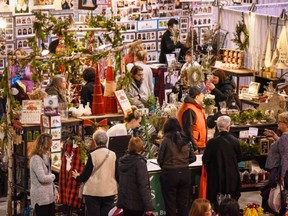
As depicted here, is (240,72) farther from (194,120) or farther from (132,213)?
(132,213)

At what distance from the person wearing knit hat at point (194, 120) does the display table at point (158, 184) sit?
46cm

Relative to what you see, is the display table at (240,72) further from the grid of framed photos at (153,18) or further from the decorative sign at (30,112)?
the decorative sign at (30,112)

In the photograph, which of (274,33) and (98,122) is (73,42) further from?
(274,33)

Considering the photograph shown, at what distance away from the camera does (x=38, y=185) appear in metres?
10.1

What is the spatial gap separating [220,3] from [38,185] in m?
8.71

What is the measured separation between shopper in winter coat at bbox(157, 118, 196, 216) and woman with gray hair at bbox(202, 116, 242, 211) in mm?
222

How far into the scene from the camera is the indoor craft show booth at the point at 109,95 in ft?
36.0

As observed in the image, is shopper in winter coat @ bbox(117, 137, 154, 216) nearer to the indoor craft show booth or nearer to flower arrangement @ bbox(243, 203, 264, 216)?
the indoor craft show booth

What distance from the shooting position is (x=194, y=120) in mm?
11406

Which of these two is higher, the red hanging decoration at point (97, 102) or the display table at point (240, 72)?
the red hanging decoration at point (97, 102)

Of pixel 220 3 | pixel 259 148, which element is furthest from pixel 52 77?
pixel 220 3

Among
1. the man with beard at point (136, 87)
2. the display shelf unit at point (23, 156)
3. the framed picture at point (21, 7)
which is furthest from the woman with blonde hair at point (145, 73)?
the framed picture at point (21, 7)

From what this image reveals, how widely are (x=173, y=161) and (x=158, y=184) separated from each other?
0.40 m

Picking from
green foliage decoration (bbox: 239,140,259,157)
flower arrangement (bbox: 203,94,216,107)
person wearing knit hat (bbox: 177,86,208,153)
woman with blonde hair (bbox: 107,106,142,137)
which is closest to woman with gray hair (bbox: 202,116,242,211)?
green foliage decoration (bbox: 239,140,259,157)
